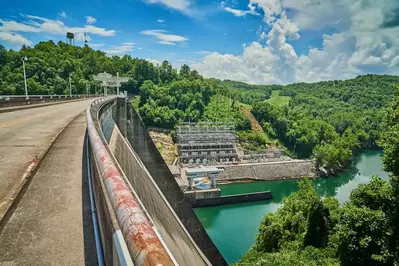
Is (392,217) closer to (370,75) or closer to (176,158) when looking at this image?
(176,158)

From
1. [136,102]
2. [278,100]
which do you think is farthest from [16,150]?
[278,100]

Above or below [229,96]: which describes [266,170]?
below

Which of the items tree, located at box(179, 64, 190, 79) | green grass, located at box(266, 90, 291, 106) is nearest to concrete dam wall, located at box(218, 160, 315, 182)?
tree, located at box(179, 64, 190, 79)

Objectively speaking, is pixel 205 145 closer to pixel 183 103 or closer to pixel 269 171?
pixel 269 171

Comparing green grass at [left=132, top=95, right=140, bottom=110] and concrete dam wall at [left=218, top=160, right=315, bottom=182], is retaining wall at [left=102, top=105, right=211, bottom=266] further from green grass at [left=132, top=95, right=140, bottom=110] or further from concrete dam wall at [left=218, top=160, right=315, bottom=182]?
green grass at [left=132, top=95, right=140, bottom=110]

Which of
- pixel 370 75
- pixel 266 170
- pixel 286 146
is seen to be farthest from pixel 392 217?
pixel 370 75

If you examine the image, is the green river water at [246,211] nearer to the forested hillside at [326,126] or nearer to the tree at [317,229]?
the forested hillside at [326,126]
